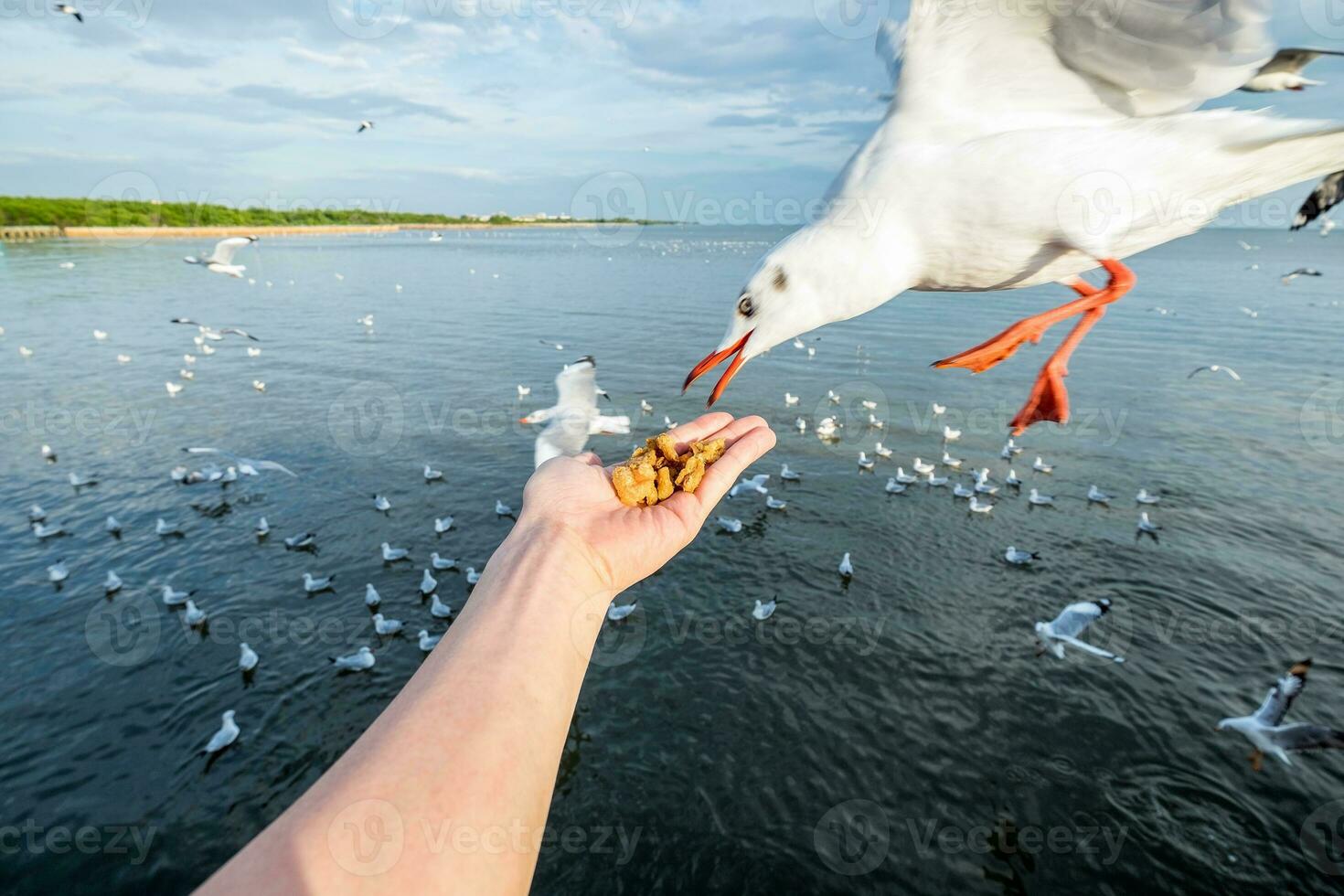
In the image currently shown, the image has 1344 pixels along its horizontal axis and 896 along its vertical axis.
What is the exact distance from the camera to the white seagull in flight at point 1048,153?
8.34ft

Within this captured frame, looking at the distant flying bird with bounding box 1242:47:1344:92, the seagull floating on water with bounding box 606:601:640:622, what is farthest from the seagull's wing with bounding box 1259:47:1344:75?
the seagull floating on water with bounding box 606:601:640:622

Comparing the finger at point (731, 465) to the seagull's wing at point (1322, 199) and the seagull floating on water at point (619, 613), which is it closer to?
the seagull's wing at point (1322, 199)

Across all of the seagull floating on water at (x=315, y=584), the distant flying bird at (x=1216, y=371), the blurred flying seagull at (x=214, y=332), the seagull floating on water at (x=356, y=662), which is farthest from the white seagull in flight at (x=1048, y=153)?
the blurred flying seagull at (x=214, y=332)

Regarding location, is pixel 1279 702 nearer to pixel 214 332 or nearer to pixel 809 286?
pixel 809 286

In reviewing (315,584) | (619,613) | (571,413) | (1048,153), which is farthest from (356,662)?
(1048,153)

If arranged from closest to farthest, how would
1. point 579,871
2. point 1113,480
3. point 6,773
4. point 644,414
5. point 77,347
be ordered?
point 579,871
point 6,773
point 1113,480
point 644,414
point 77,347

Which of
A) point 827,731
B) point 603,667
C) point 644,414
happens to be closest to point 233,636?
point 603,667

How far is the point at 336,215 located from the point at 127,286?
114m

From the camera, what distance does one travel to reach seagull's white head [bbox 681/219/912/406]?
2982mm

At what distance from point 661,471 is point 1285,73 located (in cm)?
350

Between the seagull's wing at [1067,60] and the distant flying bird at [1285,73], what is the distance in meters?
0.13

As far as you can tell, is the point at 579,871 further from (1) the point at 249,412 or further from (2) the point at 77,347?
(2) the point at 77,347

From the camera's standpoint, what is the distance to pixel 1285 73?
2711 mm

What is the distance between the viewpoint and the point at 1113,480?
12.2 m
